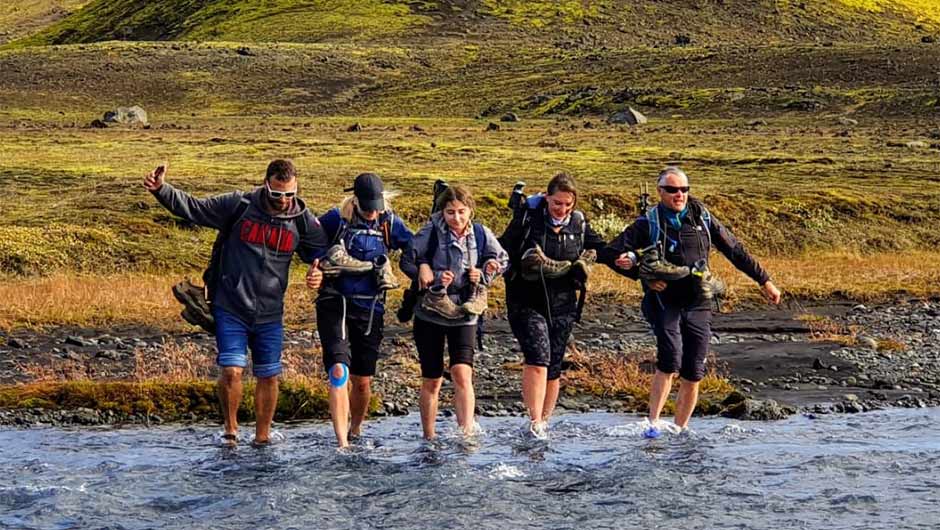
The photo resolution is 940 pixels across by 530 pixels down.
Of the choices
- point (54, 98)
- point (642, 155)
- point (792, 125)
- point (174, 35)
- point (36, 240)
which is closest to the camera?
point (36, 240)

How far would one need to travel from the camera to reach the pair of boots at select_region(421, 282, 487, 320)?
37.8 ft

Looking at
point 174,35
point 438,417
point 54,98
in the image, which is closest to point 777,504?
point 438,417

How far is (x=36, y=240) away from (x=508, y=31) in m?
118

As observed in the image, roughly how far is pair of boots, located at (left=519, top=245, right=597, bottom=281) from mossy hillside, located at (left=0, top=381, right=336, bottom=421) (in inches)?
134

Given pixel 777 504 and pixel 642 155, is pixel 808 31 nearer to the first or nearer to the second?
pixel 642 155

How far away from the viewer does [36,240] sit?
87.5 ft

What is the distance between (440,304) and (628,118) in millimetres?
66181

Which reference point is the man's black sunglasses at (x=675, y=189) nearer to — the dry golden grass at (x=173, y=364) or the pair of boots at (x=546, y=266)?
the pair of boots at (x=546, y=266)

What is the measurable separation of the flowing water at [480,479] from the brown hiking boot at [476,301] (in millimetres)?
1384

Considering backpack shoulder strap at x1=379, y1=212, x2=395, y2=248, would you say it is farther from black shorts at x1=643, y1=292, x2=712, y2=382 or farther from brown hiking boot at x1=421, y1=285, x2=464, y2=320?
black shorts at x1=643, y1=292, x2=712, y2=382

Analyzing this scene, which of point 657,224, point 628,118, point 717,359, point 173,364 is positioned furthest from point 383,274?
point 628,118

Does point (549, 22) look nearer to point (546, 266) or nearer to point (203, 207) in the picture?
point (546, 266)

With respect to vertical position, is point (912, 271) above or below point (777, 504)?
below

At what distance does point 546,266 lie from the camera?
39.0 ft
